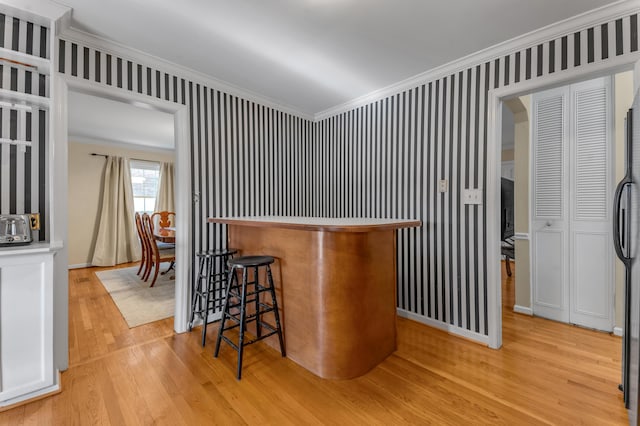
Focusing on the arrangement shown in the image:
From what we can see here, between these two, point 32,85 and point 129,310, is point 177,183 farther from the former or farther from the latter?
point 129,310

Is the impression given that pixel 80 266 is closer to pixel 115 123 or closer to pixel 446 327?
pixel 115 123

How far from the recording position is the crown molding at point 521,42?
1.76m

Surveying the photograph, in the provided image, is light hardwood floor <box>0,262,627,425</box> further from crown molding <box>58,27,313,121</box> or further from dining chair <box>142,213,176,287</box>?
→ crown molding <box>58,27,313,121</box>

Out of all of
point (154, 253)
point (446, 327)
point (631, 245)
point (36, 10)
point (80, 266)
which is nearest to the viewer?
point (631, 245)

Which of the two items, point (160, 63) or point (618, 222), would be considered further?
point (160, 63)

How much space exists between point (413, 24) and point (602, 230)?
2.52 m

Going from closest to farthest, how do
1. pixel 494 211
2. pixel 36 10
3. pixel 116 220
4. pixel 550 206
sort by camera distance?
pixel 36 10 → pixel 494 211 → pixel 550 206 → pixel 116 220

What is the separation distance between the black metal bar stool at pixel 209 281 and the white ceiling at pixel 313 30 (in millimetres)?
1728

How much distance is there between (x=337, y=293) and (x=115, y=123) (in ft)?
15.2

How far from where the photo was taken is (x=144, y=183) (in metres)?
6.03

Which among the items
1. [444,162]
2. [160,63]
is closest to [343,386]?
[444,162]

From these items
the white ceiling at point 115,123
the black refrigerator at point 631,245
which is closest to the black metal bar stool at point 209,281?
the white ceiling at point 115,123

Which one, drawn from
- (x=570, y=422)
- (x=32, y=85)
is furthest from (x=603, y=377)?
(x=32, y=85)

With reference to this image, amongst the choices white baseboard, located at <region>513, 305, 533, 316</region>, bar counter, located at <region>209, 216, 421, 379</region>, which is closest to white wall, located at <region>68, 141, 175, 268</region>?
bar counter, located at <region>209, 216, 421, 379</region>
